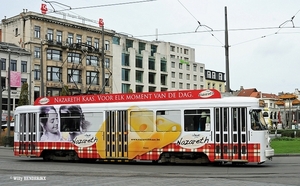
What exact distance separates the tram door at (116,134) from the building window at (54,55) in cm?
4745

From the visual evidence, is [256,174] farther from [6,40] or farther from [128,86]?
[128,86]

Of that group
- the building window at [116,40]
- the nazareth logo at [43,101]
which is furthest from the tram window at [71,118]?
the building window at [116,40]

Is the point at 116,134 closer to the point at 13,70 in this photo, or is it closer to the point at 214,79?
the point at 13,70

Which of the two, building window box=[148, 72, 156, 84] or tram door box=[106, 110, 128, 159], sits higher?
building window box=[148, 72, 156, 84]

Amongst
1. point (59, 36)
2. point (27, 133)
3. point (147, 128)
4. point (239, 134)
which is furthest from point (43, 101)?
point (59, 36)

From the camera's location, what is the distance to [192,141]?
721 inches

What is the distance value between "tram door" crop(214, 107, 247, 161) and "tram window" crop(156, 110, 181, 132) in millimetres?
1710

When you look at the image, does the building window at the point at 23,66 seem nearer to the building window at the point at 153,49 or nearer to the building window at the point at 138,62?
the building window at the point at 138,62

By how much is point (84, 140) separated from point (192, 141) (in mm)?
A: 5130

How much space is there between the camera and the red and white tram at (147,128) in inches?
691

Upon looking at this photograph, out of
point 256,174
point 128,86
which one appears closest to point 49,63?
point 128,86

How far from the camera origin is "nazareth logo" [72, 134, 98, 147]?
65.9ft

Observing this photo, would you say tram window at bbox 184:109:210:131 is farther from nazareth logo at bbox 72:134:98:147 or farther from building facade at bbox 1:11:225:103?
building facade at bbox 1:11:225:103

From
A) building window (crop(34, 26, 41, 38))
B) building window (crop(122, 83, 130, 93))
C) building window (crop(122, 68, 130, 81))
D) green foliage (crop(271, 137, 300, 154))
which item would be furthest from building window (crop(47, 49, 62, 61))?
green foliage (crop(271, 137, 300, 154))
